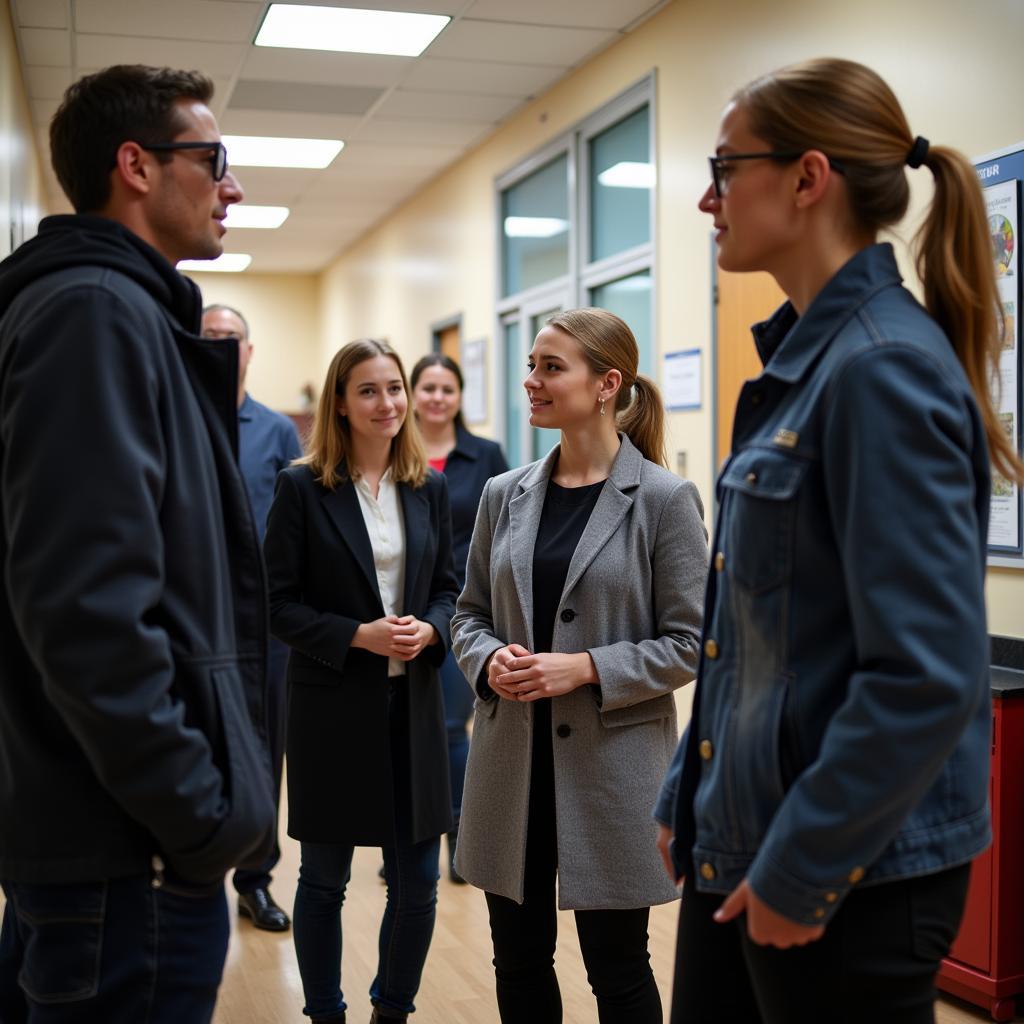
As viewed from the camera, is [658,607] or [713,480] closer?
[658,607]

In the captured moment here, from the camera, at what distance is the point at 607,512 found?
2.20 metres

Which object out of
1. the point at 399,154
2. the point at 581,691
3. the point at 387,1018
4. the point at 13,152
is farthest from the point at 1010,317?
the point at 399,154

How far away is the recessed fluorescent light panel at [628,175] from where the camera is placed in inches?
210

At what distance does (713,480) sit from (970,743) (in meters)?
3.53

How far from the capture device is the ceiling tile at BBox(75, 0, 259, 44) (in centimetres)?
498

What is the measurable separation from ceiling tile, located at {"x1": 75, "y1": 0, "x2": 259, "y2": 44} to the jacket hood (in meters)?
3.99

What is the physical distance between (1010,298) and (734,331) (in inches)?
57.9

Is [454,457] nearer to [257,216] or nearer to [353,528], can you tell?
[353,528]

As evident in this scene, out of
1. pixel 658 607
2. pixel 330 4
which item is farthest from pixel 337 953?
pixel 330 4

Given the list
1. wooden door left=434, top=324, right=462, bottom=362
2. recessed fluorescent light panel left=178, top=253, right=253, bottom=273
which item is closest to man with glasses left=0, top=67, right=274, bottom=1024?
wooden door left=434, top=324, right=462, bottom=362

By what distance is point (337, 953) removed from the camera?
2.59m

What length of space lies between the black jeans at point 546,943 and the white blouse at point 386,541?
25.8 inches

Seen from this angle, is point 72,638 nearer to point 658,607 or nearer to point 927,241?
point 927,241

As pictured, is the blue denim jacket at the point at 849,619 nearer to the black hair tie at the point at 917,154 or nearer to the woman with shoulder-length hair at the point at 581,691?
the black hair tie at the point at 917,154
